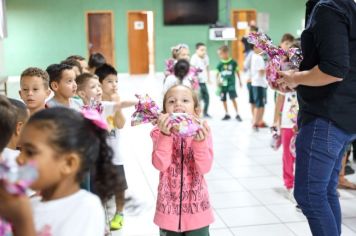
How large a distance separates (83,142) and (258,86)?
6.37m

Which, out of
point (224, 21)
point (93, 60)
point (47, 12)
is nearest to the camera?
point (93, 60)

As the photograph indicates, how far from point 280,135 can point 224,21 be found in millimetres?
13377

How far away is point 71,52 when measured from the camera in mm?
16703

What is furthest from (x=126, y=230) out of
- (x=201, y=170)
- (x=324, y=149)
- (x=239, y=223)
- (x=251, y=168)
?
(x=251, y=168)

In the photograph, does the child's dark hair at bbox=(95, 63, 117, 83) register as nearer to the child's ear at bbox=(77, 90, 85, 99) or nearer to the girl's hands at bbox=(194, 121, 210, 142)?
the child's ear at bbox=(77, 90, 85, 99)

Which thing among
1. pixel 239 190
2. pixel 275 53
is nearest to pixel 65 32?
pixel 239 190

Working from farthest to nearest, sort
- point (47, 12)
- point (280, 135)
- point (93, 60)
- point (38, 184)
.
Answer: point (47, 12), point (93, 60), point (280, 135), point (38, 184)

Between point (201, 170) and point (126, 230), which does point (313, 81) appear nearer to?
point (201, 170)

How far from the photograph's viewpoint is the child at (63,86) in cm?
326

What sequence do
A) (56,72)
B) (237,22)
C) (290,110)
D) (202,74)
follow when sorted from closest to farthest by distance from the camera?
(56,72) < (290,110) < (202,74) < (237,22)

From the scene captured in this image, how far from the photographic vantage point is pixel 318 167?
8.04 ft

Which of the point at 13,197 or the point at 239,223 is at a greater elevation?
the point at 13,197

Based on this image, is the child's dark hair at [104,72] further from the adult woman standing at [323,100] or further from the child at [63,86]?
the adult woman standing at [323,100]

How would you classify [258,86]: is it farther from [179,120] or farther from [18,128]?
[18,128]
